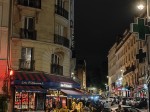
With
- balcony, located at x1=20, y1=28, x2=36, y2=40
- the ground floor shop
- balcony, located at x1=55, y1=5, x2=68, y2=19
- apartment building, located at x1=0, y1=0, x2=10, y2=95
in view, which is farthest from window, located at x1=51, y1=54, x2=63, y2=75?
apartment building, located at x1=0, y1=0, x2=10, y2=95

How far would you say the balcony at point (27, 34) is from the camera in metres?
30.3

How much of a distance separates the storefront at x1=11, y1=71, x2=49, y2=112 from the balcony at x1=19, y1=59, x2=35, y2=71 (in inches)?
31.1

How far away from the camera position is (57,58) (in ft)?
111

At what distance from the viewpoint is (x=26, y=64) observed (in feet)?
98.6

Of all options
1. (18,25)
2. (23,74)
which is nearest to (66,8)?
(18,25)

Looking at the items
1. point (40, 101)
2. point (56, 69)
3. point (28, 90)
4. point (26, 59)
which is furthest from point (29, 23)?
point (28, 90)

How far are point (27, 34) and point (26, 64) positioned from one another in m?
2.78

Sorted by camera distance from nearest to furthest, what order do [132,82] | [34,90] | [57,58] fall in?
1. [34,90]
2. [57,58]
3. [132,82]

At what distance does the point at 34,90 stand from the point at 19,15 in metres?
7.59

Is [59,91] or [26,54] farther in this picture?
[59,91]

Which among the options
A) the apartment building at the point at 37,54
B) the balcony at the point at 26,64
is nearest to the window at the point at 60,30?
the apartment building at the point at 37,54

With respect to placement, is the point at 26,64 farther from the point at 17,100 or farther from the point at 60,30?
the point at 60,30

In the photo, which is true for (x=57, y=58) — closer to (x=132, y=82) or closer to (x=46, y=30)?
(x=46, y=30)

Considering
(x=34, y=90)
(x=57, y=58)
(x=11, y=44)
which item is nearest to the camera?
(x=34, y=90)
